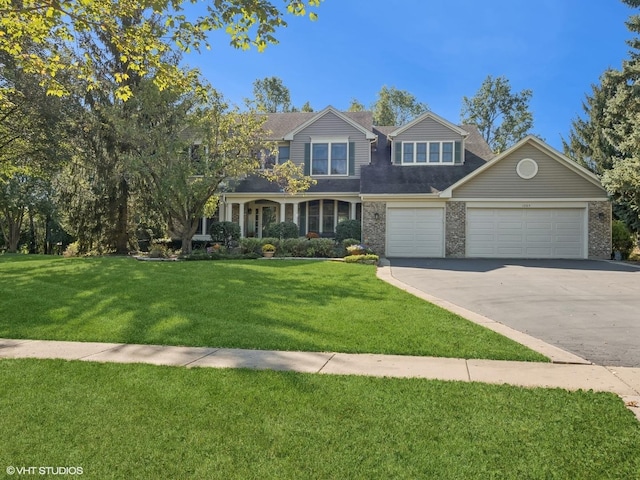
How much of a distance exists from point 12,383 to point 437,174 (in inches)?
747

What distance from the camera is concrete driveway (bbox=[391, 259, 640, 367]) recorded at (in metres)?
5.70

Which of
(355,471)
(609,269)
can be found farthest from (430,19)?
(355,471)

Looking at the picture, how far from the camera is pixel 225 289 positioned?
29.2 feet

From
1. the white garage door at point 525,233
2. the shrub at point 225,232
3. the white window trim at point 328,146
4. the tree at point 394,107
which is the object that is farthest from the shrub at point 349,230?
the tree at point 394,107

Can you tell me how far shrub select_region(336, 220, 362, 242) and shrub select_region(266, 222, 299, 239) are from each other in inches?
90.0

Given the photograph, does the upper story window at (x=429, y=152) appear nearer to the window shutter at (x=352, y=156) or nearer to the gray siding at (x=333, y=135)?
the gray siding at (x=333, y=135)

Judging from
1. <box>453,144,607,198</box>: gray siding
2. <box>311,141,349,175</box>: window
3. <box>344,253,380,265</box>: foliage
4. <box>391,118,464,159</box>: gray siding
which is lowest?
<box>344,253,380,265</box>: foliage

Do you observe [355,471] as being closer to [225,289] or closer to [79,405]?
[79,405]

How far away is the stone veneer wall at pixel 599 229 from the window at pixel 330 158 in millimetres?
11510

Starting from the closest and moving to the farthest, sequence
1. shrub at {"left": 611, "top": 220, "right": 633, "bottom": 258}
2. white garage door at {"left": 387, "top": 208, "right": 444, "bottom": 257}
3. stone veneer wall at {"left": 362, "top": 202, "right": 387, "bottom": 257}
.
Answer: white garage door at {"left": 387, "top": 208, "right": 444, "bottom": 257} → stone veneer wall at {"left": 362, "top": 202, "right": 387, "bottom": 257} → shrub at {"left": 611, "top": 220, "right": 633, "bottom": 258}

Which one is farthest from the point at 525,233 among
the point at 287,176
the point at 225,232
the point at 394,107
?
the point at 394,107

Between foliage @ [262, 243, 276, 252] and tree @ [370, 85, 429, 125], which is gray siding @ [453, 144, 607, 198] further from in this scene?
tree @ [370, 85, 429, 125]

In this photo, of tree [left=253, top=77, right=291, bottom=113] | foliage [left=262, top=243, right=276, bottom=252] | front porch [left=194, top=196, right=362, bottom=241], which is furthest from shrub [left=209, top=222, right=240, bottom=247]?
tree [left=253, top=77, right=291, bottom=113]

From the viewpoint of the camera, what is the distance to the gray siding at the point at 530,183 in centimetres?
1745
